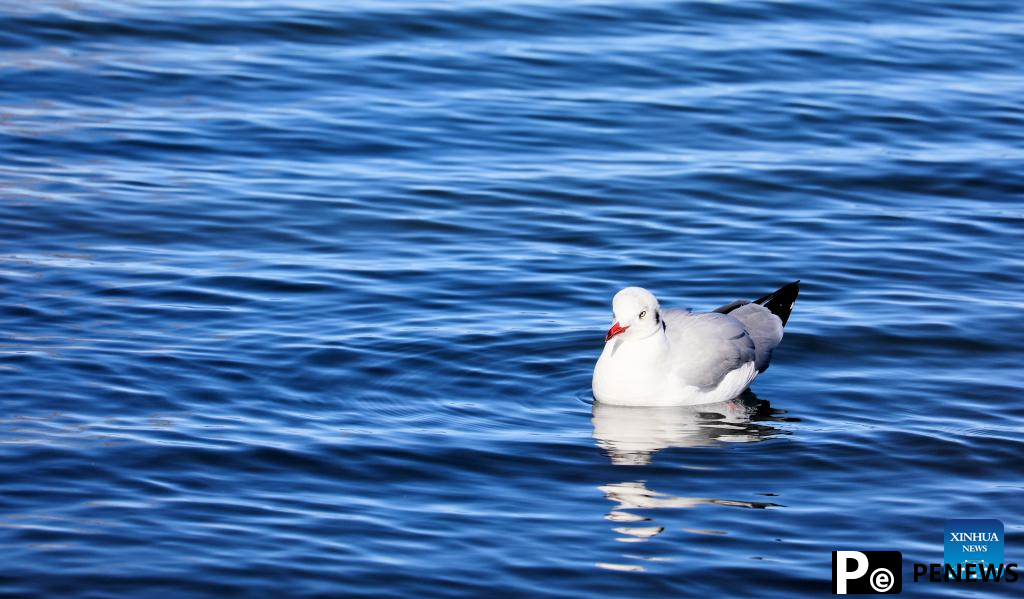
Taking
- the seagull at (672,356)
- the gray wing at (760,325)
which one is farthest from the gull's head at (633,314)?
the gray wing at (760,325)

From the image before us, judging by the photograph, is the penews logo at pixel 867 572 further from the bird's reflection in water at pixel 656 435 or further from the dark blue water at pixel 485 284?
the bird's reflection in water at pixel 656 435

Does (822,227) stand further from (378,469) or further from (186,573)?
(186,573)

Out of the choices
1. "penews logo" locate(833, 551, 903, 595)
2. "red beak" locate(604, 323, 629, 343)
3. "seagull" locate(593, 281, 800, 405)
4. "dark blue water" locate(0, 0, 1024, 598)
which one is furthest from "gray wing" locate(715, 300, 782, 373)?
"penews logo" locate(833, 551, 903, 595)

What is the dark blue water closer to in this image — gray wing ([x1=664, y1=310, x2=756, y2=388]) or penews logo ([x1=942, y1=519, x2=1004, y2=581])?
penews logo ([x1=942, y1=519, x2=1004, y2=581])

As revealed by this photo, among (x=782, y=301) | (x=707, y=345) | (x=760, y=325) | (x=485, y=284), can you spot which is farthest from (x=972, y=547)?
(x=485, y=284)

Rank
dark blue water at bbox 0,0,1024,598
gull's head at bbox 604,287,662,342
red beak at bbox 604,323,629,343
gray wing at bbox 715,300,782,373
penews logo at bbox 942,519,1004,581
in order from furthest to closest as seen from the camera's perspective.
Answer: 1. gray wing at bbox 715,300,782,373
2. gull's head at bbox 604,287,662,342
3. red beak at bbox 604,323,629,343
4. dark blue water at bbox 0,0,1024,598
5. penews logo at bbox 942,519,1004,581

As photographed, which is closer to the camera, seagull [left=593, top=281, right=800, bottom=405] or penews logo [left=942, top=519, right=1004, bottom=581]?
penews logo [left=942, top=519, right=1004, bottom=581]

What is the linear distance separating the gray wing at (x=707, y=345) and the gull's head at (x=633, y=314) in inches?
12.8

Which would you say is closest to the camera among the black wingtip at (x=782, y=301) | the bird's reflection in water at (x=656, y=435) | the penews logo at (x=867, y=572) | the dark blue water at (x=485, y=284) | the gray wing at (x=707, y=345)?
the penews logo at (x=867, y=572)

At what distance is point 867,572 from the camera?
25.2ft

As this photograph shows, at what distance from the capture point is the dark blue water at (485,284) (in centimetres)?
802

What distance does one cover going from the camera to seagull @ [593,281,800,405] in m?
10.1

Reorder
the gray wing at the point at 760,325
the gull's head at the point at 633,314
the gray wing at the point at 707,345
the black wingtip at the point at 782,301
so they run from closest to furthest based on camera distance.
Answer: the gull's head at the point at 633,314, the gray wing at the point at 707,345, the gray wing at the point at 760,325, the black wingtip at the point at 782,301

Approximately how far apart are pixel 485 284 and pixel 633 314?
2.54 m
